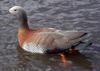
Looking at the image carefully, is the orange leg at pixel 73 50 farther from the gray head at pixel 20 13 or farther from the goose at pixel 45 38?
the gray head at pixel 20 13

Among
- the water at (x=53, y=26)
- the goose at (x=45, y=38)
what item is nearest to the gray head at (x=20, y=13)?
the goose at (x=45, y=38)

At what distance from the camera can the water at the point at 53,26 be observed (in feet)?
34.9

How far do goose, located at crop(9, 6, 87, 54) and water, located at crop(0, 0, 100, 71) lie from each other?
0.62ft

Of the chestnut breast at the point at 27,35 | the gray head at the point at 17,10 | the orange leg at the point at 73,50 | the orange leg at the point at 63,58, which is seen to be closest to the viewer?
the orange leg at the point at 63,58

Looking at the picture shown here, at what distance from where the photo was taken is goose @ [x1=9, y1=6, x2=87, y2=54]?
10.9 metres

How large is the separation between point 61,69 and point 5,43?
1866 millimetres

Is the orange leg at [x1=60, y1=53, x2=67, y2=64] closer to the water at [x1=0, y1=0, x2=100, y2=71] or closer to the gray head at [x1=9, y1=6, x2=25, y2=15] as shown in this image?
the water at [x1=0, y1=0, x2=100, y2=71]

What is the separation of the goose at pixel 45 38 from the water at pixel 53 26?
0.62 ft

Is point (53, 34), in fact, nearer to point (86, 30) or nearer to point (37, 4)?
point (86, 30)

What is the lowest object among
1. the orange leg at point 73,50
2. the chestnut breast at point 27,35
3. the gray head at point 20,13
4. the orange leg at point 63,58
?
the orange leg at point 63,58

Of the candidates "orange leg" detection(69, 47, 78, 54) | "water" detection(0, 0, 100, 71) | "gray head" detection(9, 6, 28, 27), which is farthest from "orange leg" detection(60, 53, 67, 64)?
"gray head" detection(9, 6, 28, 27)

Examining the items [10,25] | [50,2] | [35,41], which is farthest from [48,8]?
[35,41]

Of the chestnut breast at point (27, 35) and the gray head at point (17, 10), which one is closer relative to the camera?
the chestnut breast at point (27, 35)

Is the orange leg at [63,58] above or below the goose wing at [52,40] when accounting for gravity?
below
